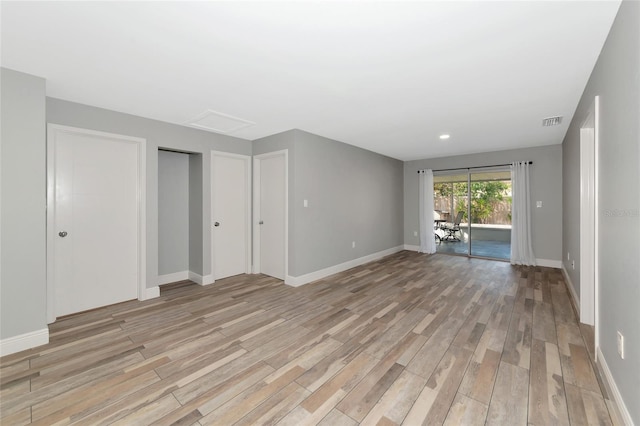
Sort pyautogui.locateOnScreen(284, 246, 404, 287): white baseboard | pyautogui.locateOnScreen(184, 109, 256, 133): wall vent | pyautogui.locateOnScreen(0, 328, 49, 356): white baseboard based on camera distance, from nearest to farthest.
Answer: pyautogui.locateOnScreen(0, 328, 49, 356): white baseboard
pyautogui.locateOnScreen(184, 109, 256, 133): wall vent
pyautogui.locateOnScreen(284, 246, 404, 287): white baseboard

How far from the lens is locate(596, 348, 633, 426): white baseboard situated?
1.45 meters

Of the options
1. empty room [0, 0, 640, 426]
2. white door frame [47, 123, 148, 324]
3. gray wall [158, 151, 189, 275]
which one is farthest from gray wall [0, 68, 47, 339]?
gray wall [158, 151, 189, 275]

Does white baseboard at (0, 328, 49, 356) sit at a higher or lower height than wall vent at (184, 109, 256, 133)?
lower

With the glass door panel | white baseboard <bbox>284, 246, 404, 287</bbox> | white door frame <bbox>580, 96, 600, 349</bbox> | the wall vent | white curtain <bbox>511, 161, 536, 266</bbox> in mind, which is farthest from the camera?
the glass door panel

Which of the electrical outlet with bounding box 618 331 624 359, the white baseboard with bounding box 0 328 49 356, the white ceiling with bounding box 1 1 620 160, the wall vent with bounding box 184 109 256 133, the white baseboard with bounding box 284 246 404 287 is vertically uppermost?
the wall vent with bounding box 184 109 256 133

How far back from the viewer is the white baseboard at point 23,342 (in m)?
2.26

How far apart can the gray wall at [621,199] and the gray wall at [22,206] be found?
4.37m

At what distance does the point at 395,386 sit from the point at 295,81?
107 inches

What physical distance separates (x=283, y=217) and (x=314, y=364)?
8.66 feet

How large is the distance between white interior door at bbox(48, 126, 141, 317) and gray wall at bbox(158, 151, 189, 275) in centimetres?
69

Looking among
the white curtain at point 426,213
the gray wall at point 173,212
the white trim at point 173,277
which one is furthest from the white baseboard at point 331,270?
the gray wall at point 173,212

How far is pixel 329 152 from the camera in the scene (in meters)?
4.78

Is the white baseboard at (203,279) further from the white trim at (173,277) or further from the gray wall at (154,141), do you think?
the white trim at (173,277)

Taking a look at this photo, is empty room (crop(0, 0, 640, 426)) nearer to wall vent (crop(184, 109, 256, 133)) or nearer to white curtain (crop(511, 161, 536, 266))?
wall vent (crop(184, 109, 256, 133))
